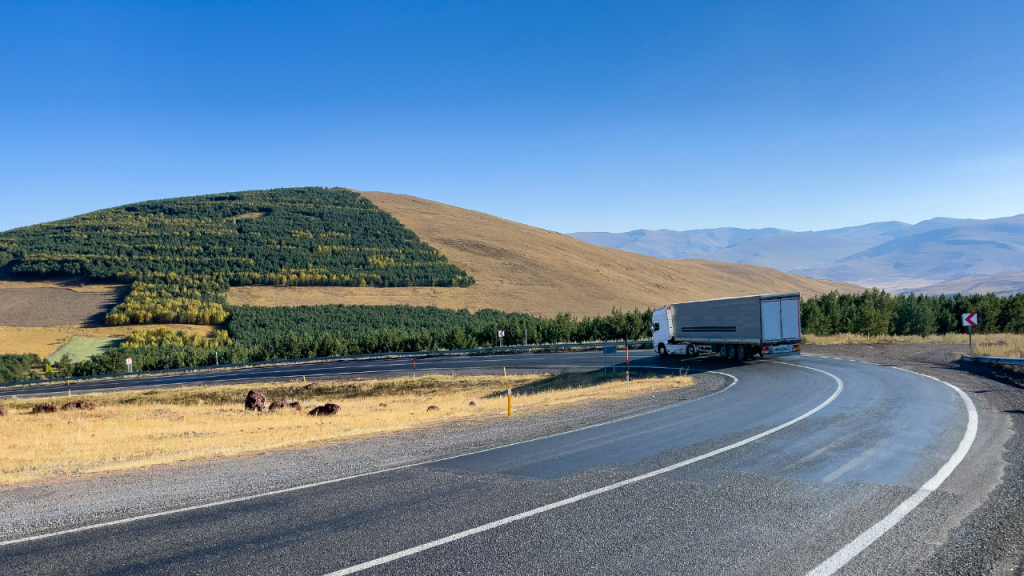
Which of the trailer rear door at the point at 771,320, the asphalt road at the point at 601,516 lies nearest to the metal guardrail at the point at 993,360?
the trailer rear door at the point at 771,320

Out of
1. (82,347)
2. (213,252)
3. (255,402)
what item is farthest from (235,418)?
(213,252)

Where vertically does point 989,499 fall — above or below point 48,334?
below

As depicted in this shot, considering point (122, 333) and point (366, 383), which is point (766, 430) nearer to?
point (366, 383)

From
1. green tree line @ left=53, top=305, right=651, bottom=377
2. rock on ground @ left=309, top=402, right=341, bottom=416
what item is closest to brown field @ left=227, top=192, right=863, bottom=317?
green tree line @ left=53, top=305, right=651, bottom=377

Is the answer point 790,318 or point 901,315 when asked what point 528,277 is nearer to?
point 901,315

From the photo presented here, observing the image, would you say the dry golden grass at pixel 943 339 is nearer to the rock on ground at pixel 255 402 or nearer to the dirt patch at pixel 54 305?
the rock on ground at pixel 255 402

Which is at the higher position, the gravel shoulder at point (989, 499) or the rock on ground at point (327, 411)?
the gravel shoulder at point (989, 499)

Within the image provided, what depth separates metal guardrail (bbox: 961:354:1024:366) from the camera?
2197cm

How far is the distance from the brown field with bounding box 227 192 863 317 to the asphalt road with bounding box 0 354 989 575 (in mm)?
74336

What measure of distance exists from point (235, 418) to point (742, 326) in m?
24.7

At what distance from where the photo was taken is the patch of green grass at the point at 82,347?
59.3 m

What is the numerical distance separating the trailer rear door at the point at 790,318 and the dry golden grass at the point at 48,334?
206ft

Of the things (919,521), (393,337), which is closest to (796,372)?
(919,521)

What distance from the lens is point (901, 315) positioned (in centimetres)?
5178
